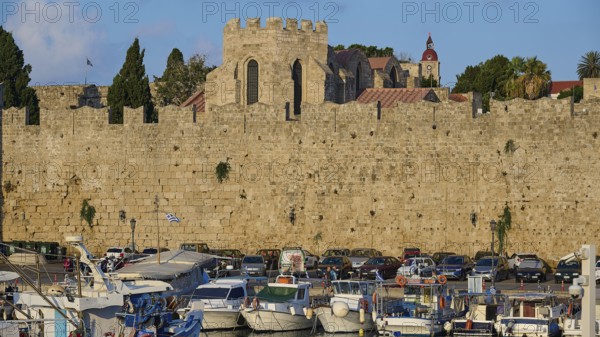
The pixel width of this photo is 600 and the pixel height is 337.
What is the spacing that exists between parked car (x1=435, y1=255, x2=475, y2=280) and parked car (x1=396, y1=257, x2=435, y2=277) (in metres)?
0.44

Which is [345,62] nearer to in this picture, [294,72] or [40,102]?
[294,72]

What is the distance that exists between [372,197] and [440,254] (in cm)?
433

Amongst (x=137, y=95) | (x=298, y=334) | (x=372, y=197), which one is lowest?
(x=298, y=334)

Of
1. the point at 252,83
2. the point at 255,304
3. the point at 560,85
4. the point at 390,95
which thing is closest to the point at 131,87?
the point at 252,83

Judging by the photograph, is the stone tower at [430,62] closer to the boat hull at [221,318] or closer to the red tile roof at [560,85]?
the red tile roof at [560,85]

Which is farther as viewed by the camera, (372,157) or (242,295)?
(372,157)

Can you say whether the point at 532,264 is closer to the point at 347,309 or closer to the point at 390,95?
the point at 347,309

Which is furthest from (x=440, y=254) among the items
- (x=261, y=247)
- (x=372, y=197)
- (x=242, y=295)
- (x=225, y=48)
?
(x=225, y=48)

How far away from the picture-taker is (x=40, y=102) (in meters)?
82.1

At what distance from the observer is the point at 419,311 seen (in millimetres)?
42719

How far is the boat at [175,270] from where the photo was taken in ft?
147

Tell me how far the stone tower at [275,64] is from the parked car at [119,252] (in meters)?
9.91

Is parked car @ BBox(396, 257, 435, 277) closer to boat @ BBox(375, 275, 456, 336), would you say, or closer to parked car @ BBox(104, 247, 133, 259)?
boat @ BBox(375, 275, 456, 336)

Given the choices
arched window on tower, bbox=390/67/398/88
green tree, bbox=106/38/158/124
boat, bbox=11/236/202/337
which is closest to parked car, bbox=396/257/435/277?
boat, bbox=11/236/202/337
